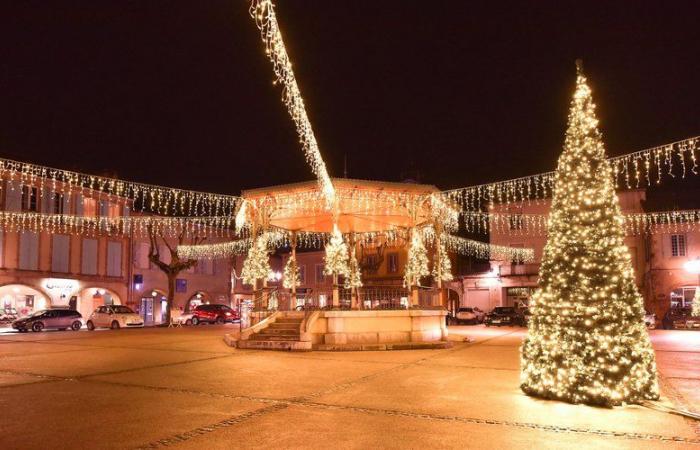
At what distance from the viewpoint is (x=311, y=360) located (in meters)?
14.1

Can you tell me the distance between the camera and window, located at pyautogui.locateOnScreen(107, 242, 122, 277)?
135 feet

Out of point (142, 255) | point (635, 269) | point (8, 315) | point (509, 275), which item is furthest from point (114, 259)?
point (635, 269)

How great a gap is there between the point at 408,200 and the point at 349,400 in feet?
36.8

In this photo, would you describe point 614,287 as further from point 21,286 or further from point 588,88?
point 21,286

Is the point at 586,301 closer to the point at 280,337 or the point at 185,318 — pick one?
the point at 280,337

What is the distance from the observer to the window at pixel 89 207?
3888 cm

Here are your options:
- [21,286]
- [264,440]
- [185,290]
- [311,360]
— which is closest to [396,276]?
[185,290]

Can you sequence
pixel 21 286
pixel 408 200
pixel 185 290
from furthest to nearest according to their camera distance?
pixel 185 290
pixel 21 286
pixel 408 200

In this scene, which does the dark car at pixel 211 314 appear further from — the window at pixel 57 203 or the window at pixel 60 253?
the window at pixel 57 203

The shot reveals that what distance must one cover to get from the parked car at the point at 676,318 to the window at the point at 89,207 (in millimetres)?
37265

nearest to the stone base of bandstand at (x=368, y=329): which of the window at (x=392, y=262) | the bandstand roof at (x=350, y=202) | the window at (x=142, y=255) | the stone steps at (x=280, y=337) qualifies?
the stone steps at (x=280, y=337)

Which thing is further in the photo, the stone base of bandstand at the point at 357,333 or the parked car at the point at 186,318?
the parked car at the point at 186,318

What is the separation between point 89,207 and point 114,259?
14.6 feet

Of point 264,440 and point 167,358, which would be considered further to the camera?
point 167,358
